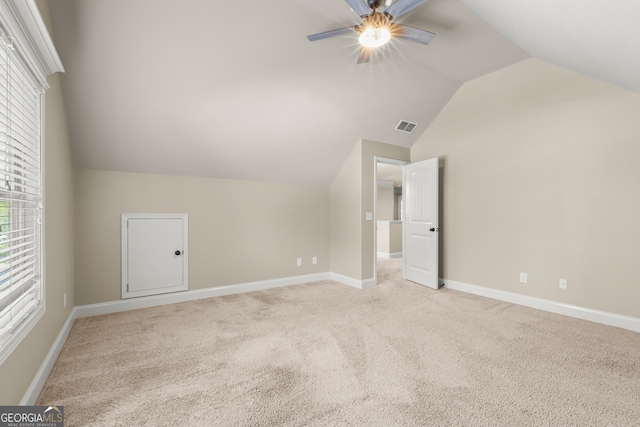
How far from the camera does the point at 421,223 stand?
4520 millimetres

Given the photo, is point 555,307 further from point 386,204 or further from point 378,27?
point 386,204

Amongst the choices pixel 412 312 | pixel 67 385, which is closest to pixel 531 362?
pixel 412 312

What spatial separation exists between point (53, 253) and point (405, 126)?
435 centimetres

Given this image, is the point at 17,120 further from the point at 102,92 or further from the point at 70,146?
the point at 70,146

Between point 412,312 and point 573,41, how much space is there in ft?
9.49

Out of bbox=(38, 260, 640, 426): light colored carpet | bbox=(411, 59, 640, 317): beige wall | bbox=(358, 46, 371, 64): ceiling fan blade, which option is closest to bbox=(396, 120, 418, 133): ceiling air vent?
bbox=(411, 59, 640, 317): beige wall

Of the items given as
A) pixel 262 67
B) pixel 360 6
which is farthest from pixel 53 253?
pixel 360 6

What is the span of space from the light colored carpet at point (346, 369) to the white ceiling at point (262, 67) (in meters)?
1.99

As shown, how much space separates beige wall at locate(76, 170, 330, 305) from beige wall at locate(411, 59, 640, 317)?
2219 mm

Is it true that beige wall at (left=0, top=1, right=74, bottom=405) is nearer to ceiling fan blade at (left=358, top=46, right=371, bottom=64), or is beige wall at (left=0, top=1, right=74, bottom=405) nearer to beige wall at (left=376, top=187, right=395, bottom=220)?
ceiling fan blade at (left=358, top=46, right=371, bottom=64)

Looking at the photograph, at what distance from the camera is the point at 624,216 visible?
9.46 feet

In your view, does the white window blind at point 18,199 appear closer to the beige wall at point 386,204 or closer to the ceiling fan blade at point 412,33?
the ceiling fan blade at point 412,33

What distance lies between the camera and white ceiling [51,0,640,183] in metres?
2.15

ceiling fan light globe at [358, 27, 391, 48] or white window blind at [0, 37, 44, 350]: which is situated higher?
ceiling fan light globe at [358, 27, 391, 48]
